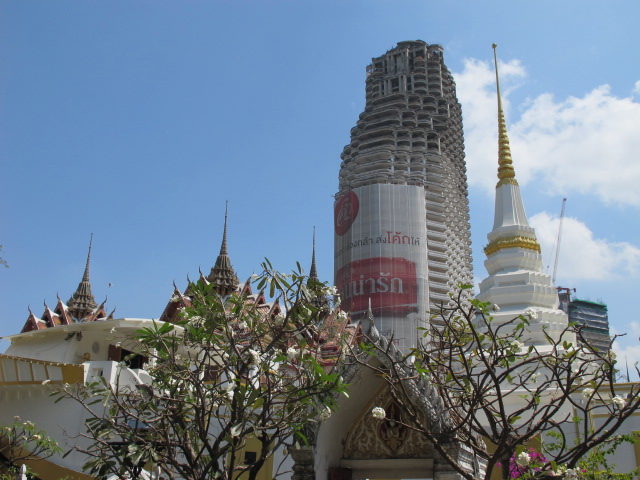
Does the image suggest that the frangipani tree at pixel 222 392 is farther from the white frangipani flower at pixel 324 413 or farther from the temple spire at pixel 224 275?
the temple spire at pixel 224 275

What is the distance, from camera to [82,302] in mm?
46344

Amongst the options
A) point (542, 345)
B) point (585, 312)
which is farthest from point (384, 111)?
point (585, 312)

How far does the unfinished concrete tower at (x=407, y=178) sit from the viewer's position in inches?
2299

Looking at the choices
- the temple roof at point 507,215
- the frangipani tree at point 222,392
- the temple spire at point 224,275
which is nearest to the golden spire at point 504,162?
the temple roof at point 507,215

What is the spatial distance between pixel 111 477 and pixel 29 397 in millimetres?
10170

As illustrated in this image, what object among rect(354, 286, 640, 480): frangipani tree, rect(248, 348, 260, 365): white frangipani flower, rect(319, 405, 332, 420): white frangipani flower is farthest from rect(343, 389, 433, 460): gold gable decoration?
rect(248, 348, 260, 365): white frangipani flower

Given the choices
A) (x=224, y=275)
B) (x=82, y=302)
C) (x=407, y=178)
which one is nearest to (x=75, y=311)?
(x=82, y=302)

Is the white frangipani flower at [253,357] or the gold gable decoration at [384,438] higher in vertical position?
the white frangipani flower at [253,357]

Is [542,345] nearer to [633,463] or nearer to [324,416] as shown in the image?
[633,463]

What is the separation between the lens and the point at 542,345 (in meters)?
27.3

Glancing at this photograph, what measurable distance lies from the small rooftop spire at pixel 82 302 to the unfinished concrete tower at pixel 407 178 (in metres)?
21.9

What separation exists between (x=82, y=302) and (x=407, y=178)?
33.5 m

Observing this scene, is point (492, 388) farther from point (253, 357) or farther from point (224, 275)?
point (224, 275)

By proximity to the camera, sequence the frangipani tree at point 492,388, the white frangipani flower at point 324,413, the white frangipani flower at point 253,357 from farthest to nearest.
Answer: the white frangipani flower at point 324,413 < the white frangipani flower at point 253,357 < the frangipani tree at point 492,388
